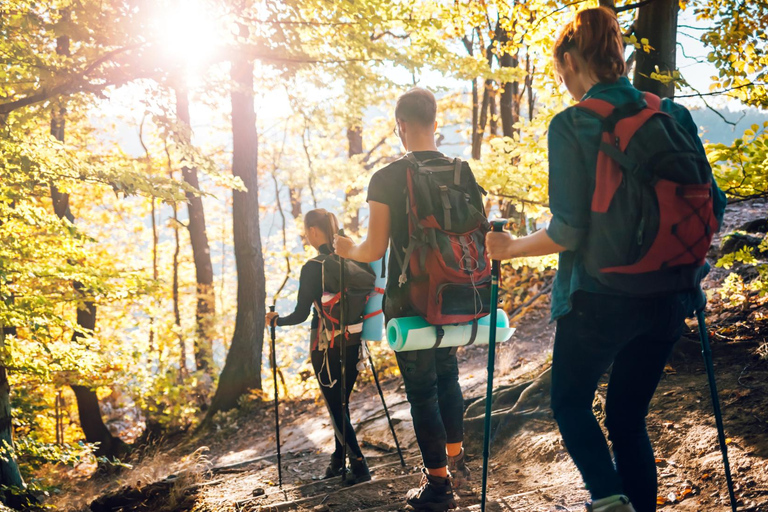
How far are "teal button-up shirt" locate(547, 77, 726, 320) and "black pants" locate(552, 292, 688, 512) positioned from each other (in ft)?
0.18

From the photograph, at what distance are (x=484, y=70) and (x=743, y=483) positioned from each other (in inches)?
278

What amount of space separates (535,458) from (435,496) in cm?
138

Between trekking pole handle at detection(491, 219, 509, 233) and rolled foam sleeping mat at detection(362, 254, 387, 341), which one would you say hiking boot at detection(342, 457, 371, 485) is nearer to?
rolled foam sleeping mat at detection(362, 254, 387, 341)

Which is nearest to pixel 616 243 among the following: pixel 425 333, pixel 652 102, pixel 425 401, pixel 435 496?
pixel 652 102

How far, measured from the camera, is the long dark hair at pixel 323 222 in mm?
4367

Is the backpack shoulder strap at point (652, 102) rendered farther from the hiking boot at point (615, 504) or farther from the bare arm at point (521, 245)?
the hiking boot at point (615, 504)

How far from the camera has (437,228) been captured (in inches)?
112

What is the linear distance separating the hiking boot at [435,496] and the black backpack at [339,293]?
54.9 inches

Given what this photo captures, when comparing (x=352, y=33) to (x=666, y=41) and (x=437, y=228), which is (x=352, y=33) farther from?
(x=437, y=228)

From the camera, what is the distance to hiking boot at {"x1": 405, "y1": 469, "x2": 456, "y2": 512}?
3.04 m

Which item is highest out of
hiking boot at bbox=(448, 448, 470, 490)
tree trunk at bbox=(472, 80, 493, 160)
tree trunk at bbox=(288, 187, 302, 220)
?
tree trunk at bbox=(472, 80, 493, 160)

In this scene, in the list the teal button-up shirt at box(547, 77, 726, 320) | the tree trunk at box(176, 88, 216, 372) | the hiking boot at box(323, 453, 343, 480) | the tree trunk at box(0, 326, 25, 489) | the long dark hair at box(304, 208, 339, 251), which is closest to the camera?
the teal button-up shirt at box(547, 77, 726, 320)

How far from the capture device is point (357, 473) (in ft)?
13.8

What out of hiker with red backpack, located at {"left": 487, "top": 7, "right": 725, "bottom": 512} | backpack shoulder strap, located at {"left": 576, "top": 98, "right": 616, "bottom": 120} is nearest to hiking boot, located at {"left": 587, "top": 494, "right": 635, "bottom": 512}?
hiker with red backpack, located at {"left": 487, "top": 7, "right": 725, "bottom": 512}
